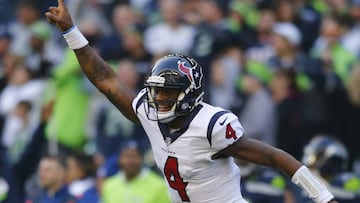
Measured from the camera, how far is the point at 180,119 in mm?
7180

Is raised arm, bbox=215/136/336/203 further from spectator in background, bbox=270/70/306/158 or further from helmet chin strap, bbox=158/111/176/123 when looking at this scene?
spectator in background, bbox=270/70/306/158

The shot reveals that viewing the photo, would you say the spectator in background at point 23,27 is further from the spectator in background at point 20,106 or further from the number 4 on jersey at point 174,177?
the number 4 on jersey at point 174,177

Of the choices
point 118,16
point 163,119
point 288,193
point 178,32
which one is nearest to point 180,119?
point 163,119

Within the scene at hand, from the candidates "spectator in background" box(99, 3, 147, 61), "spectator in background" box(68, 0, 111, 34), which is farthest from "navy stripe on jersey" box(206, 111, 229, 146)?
"spectator in background" box(68, 0, 111, 34)

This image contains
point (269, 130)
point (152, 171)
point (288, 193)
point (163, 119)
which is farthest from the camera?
point (269, 130)

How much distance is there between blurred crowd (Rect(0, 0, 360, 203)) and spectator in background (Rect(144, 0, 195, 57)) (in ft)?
0.04

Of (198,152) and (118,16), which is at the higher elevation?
(198,152)

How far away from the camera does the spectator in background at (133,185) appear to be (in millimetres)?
10242

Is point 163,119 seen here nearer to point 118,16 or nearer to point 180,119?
point 180,119

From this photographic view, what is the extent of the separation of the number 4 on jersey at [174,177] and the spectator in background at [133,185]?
9.68 feet

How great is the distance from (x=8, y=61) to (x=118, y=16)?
1.32 m

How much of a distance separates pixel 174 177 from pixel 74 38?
104cm

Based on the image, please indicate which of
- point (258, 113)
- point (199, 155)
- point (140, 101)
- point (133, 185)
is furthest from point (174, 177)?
point (258, 113)

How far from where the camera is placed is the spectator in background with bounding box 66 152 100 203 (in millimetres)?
10508
